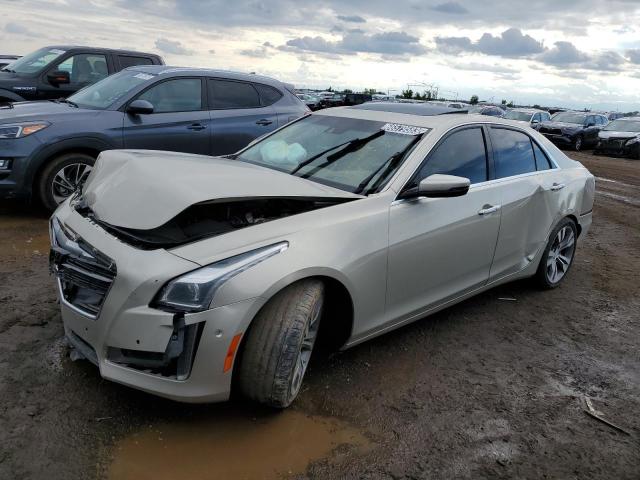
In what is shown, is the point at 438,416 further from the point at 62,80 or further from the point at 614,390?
the point at 62,80

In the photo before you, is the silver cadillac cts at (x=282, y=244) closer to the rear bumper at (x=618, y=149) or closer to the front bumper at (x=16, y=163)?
the front bumper at (x=16, y=163)

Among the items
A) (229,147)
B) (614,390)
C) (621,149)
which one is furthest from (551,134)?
(614,390)

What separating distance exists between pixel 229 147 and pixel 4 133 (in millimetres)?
2489

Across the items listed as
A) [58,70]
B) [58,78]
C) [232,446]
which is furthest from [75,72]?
[232,446]

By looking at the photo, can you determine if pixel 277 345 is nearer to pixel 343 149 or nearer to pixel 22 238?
pixel 343 149

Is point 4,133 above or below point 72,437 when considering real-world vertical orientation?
above

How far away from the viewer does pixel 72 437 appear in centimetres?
260

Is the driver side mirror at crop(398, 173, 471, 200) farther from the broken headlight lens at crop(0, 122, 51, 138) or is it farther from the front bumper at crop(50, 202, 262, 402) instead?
the broken headlight lens at crop(0, 122, 51, 138)

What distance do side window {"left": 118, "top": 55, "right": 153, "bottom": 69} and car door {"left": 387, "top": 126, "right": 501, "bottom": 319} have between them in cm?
670

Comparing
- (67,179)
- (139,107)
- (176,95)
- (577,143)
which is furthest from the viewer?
(577,143)

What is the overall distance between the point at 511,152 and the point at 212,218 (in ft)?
8.49

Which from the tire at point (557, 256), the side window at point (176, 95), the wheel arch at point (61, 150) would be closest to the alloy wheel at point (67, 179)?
the wheel arch at point (61, 150)

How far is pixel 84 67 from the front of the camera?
8711mm

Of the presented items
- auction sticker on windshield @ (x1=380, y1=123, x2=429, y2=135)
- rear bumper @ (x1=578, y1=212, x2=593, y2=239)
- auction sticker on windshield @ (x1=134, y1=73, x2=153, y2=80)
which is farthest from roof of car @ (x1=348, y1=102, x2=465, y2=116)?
auction sticker on windshield @ (x1=134, y1=73, x2=153, y2=80)
